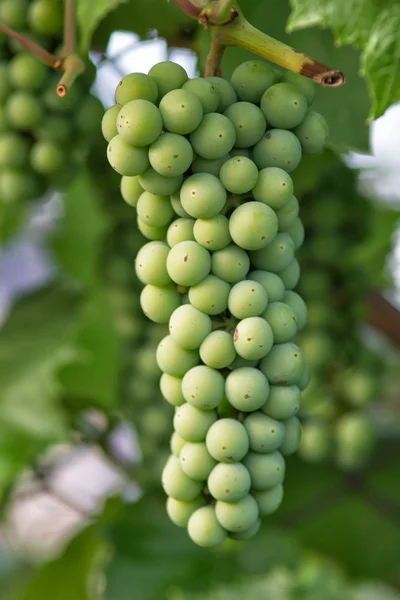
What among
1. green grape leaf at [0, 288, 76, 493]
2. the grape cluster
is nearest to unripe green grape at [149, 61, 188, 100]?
the grape cluster

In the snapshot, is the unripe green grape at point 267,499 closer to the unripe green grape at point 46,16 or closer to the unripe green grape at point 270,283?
the unripe green grape at point 270,283

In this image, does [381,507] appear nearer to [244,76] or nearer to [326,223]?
[326,223]

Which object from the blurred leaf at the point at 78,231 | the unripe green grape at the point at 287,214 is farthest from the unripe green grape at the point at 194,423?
the blurred leaf at the point at 78,231

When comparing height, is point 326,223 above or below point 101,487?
above

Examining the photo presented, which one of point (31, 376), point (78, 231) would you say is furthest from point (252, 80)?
point (78, 231)

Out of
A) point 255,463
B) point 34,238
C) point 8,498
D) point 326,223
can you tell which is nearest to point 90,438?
point 8,498

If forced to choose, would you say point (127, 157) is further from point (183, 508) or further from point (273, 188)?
point (183, 508)
